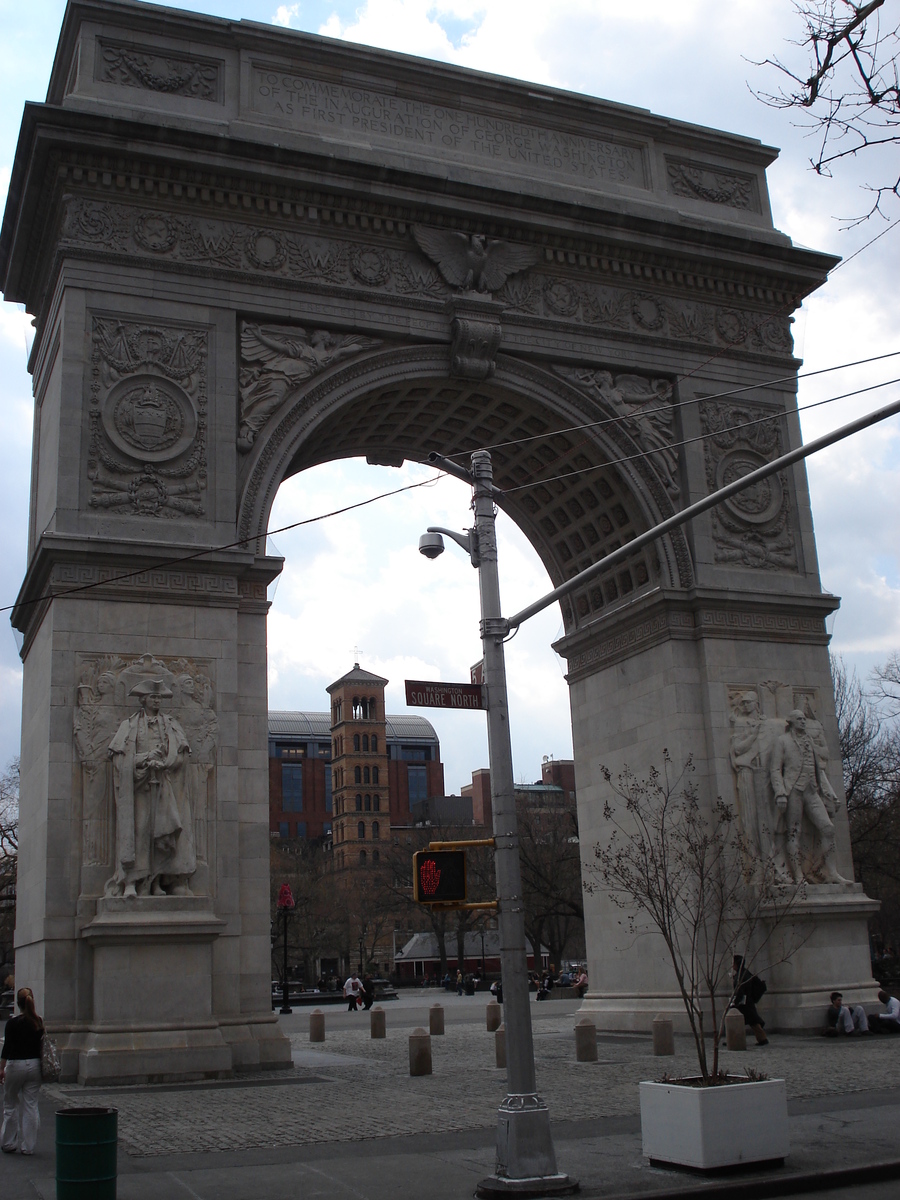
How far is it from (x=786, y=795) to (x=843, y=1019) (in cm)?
437

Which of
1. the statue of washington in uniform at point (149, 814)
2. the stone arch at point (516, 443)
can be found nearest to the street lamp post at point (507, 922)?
the statue of washington in uniform at point (149, 814)

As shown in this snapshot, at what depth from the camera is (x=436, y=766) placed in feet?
489

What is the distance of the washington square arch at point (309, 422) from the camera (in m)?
20.5

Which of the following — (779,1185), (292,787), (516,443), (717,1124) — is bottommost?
(779,1185)

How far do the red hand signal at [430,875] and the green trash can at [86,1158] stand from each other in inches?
139

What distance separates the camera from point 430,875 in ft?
39.2

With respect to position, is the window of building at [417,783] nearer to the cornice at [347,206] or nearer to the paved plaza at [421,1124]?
the cornice at [347,206]

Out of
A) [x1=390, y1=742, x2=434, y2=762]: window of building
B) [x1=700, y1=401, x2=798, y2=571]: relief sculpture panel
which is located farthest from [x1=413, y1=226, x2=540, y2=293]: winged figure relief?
[x1=390, y1=742, x2=434, y2=762]: window of building

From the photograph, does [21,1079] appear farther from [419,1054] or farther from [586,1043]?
[586,1043]

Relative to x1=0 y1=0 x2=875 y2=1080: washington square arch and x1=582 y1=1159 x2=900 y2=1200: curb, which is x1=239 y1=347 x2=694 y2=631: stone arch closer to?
x1=0 y1=0 x2=875 y2=1080: washington square arch

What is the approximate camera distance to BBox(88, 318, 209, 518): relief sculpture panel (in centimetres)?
2248

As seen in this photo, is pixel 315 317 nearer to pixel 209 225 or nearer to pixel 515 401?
pixel 209 225

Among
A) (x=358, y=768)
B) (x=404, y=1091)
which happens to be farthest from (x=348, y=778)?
(x=404, y=1091)

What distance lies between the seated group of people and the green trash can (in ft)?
55.7
